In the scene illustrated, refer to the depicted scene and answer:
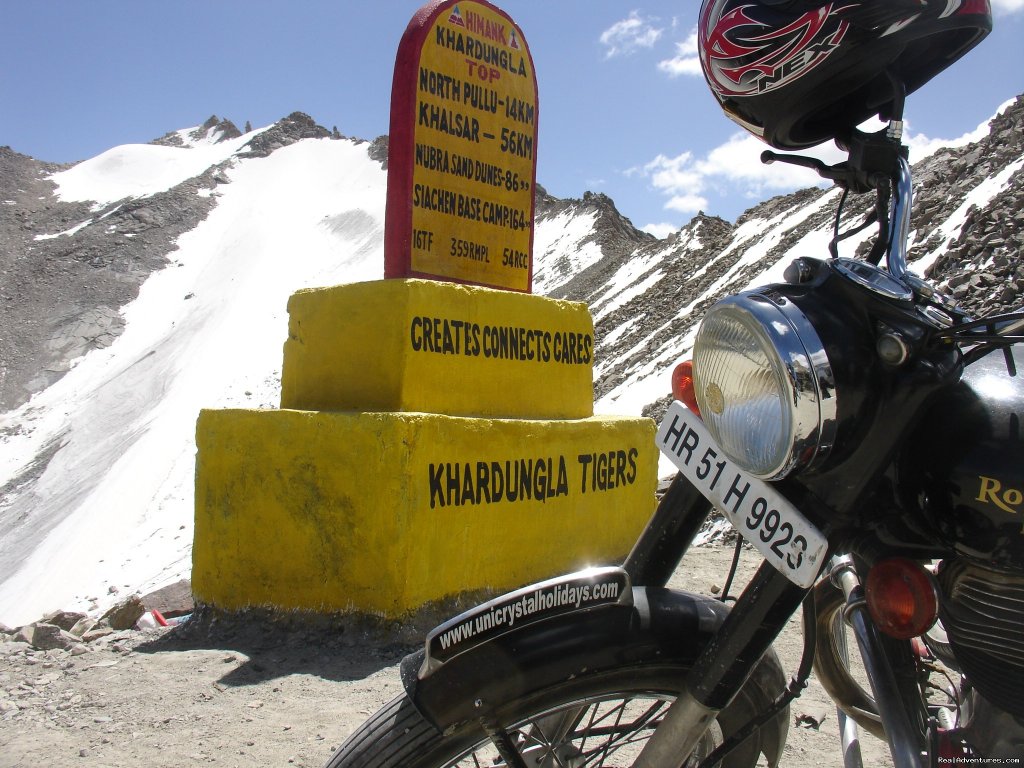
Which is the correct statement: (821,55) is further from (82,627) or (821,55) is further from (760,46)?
(82,627)

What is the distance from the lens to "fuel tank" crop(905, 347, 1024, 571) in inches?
49.1

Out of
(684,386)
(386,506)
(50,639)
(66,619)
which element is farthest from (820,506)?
(66,619)

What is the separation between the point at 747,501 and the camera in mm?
1417

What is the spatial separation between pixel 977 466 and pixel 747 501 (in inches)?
13.2

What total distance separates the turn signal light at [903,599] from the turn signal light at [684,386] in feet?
1.62

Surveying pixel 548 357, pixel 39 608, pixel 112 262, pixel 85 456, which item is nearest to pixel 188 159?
pixel 112 262

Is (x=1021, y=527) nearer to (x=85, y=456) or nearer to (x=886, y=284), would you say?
→ (x=886, y=284)

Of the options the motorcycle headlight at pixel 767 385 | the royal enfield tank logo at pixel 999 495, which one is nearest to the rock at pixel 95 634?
the motorcycle headlight at pixel 767 385

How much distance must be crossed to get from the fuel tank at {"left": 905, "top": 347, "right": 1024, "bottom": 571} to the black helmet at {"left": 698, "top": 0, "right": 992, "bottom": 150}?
21.1 inches

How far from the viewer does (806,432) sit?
1234 mm

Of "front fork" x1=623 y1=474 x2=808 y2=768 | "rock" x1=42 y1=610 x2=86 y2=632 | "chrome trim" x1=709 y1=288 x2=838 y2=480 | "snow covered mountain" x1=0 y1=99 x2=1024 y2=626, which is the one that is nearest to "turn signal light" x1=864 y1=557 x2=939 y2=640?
"front fork" x1=623 y1=474 x2=808 y2=768

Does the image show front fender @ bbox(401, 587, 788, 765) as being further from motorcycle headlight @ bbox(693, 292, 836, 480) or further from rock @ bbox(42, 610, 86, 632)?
rock @ bbox(42, 610, 86, 632)

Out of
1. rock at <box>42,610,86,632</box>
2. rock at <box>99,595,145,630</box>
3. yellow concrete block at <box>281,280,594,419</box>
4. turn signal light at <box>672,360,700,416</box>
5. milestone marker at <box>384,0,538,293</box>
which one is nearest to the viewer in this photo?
turn signal light at <box>672,360,700,416</box>

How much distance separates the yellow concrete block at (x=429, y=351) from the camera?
4086 millimetres
